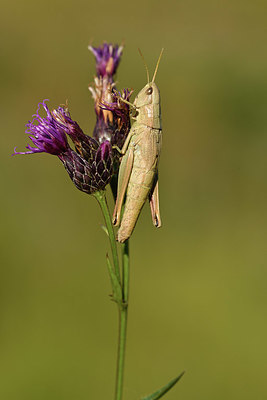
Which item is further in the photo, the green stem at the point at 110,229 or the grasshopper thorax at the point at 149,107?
the grasshopper thorax at the point at 149,107

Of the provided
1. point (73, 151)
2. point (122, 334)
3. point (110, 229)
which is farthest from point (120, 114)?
point (122, 334)

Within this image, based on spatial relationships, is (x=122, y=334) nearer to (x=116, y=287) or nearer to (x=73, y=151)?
(x=116, y=287)

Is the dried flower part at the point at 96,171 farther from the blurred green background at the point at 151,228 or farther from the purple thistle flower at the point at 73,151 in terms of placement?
the blurred green background at the point at 151,228

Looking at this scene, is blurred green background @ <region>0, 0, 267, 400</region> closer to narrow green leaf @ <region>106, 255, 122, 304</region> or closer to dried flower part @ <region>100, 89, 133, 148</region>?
narrow green leaf @ <region>106, 255, 122, 304</region>

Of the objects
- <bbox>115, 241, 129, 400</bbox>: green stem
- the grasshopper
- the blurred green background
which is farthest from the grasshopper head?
the blurred green background

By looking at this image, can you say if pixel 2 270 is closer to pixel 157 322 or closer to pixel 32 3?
pixel 157 322

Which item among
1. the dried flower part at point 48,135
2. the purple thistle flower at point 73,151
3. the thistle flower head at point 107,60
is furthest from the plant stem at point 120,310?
the thistle flower head at point 107,60
